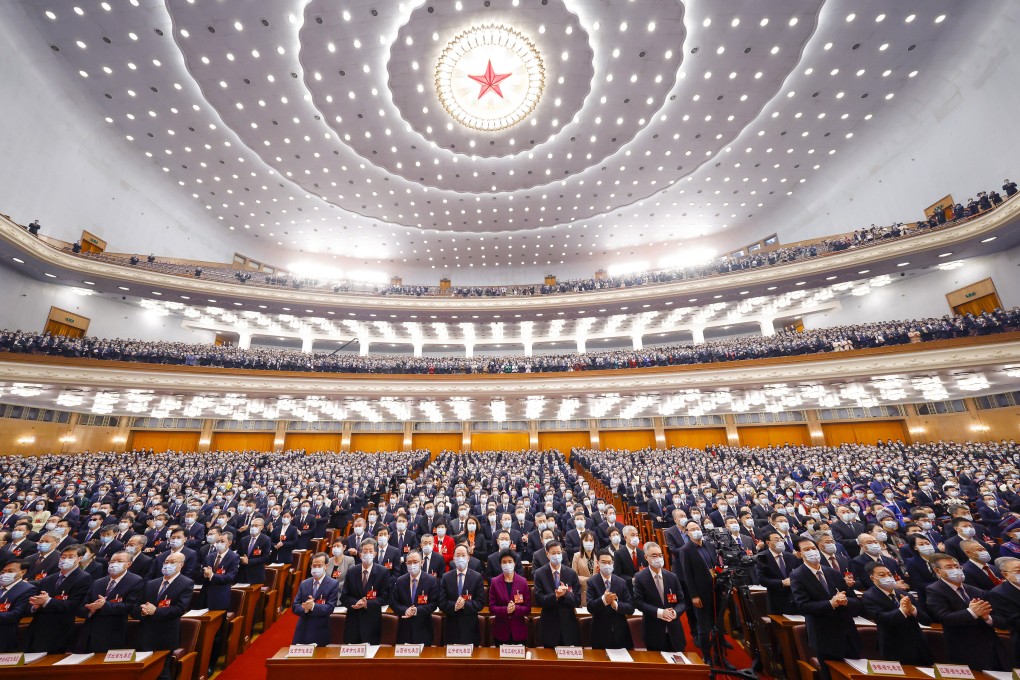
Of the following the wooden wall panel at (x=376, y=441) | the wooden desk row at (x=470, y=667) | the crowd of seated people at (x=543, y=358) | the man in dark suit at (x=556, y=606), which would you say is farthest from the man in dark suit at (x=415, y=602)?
the wooden wall panel at (x=376, y=441)

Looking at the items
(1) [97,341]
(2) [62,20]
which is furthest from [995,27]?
(1) [97,341]

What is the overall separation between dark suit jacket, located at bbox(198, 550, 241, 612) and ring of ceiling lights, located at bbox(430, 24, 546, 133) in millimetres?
16641

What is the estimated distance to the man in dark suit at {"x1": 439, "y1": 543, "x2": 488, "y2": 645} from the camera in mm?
3932

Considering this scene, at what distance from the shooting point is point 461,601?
12.4 ft

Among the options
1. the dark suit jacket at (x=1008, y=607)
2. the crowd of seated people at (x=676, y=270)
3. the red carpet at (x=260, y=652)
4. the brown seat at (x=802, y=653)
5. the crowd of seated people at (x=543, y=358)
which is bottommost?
the red carpet at (x=260, y=652)

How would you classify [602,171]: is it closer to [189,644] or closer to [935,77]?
[935,77]

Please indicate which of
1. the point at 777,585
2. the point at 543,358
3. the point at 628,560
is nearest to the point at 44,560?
the point at 628,560

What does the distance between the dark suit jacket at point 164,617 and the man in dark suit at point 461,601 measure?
2.30m

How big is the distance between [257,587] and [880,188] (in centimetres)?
2691

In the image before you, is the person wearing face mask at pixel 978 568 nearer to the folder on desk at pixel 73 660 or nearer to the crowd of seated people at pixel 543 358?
the folder on desk at pixel 73 660

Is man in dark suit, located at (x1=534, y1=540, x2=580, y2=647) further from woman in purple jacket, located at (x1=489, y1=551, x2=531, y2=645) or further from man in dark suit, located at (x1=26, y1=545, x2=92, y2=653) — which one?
man in dark suit, located at (x1=26, y1=545, x2=92, y2=653)

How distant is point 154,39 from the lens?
1403 cm

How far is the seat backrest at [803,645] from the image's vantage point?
362 cm

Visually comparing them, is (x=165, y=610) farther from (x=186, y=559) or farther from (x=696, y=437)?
(x=696, y=437)
